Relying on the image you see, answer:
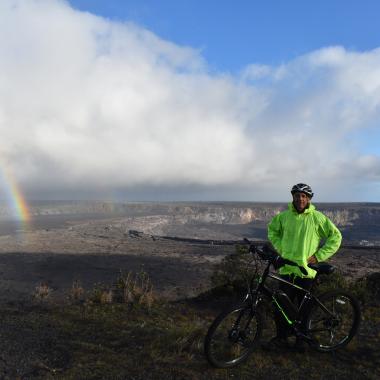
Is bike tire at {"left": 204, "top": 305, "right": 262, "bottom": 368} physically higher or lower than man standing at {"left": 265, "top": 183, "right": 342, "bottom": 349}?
lower

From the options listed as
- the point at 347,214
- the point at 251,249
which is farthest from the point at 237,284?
the point at 347,214

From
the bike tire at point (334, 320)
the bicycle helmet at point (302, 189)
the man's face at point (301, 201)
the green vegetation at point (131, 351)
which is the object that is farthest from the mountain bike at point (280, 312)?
the bicycle helmet at point (302, 189)

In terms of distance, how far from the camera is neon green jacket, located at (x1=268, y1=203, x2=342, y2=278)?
17.5 feet

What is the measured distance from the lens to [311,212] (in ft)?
17.8

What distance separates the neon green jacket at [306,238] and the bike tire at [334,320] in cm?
65

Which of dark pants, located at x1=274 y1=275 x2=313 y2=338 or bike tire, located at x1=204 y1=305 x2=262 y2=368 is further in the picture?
dark pants, located at x1=274 y1=275 x2=313 y2=338

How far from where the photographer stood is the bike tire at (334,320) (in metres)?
5.60

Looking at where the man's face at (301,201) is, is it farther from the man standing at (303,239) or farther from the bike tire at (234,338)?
the bike tire at (234,338)

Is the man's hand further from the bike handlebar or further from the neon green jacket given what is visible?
the bike handlebar

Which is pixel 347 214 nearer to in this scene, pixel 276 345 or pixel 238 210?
pixel 238 210

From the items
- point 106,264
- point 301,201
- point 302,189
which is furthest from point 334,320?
point 106,264

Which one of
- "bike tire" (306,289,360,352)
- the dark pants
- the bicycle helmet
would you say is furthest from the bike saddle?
the bicycle helmet

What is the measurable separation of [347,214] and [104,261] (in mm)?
121898

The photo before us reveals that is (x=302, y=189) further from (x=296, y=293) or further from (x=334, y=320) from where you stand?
(x=334, y=320)
